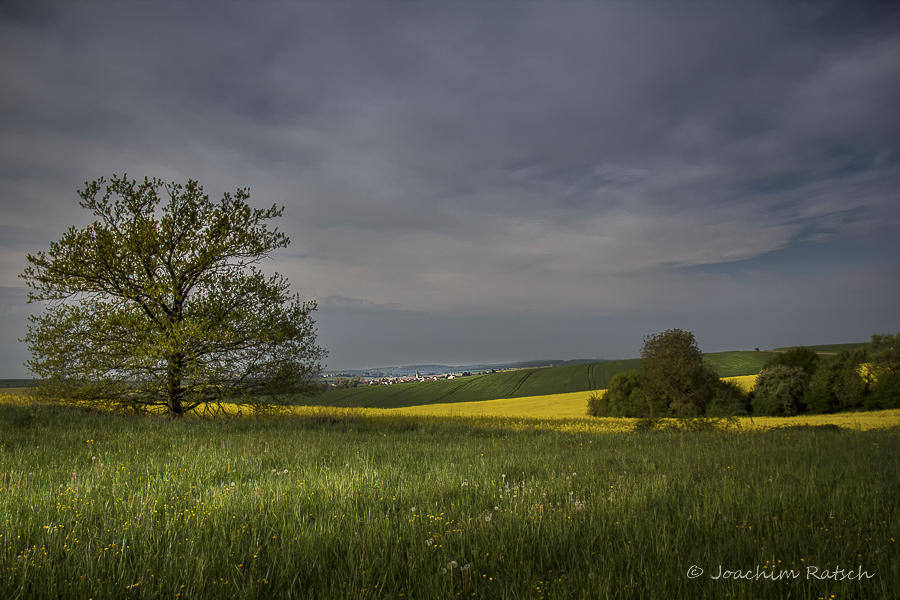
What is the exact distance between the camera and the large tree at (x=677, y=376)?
37875 millimetres

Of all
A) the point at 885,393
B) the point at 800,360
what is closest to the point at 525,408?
the point at 885,393

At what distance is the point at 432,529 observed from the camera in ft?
13.3

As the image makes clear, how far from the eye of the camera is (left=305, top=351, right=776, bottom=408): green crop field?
67312 mm

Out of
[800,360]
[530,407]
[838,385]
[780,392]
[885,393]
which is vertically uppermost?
[800,360]

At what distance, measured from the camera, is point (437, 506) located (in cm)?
480

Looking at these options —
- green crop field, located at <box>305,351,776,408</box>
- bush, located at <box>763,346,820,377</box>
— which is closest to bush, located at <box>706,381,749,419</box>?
bush, located at <box>763,346,820,377</box>

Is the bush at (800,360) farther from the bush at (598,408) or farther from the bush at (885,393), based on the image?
the bush at (598,408)

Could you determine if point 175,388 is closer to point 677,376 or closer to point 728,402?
point 677,376

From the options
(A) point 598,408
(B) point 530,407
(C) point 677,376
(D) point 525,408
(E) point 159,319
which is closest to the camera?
(E) point 159,319

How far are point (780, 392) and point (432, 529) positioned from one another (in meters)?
47.7

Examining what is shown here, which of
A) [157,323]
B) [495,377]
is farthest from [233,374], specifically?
[495,377]

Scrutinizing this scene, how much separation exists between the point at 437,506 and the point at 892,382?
165ft

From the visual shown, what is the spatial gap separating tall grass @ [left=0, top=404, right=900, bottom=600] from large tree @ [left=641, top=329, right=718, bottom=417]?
3294 centimetres

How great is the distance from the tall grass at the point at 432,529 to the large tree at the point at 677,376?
32938mm
